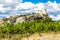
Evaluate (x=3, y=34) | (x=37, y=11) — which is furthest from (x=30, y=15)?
(x=3, y=34)

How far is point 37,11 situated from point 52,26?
68.8 ft

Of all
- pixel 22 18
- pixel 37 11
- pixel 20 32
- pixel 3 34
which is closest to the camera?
pixel 3 34

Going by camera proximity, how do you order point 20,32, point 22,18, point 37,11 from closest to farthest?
1. point 20,32
2. point 22,18
3. point 37,11

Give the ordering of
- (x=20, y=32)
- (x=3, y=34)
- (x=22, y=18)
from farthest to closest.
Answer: (x=22, y=18) < (x=20, y=32) < (x=3, y=34)

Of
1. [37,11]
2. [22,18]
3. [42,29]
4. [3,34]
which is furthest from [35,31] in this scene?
[37,11]

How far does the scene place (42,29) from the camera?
41438 millimetres

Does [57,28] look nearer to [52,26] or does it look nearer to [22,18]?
[52,26]

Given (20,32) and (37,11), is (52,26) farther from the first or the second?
(37,11)

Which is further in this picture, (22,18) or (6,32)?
(22,18)

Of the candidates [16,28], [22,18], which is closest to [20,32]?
[16,28]

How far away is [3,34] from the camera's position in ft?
127

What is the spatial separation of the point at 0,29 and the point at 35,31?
25.8 feet

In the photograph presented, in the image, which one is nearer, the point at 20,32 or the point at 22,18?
the point at 20,32

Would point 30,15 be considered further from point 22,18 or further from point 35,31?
point 35,31
